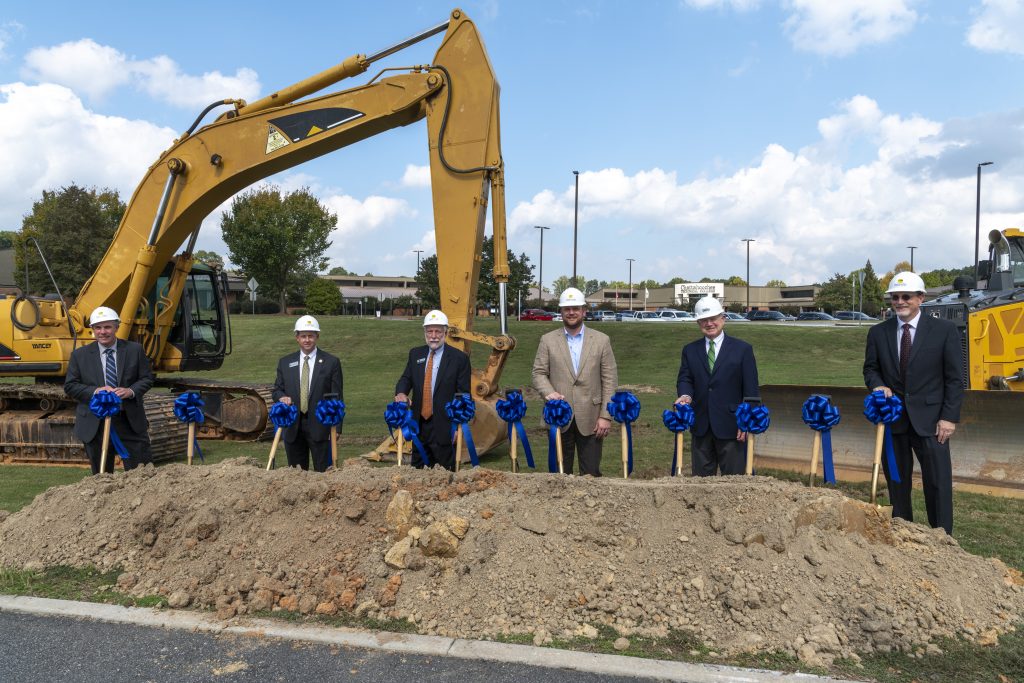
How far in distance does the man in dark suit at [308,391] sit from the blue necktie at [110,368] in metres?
1.51

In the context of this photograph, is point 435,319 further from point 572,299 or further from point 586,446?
point 586,446

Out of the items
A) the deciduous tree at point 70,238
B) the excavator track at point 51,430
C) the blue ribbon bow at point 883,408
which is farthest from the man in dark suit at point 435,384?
the deciduous tree at point 70,238

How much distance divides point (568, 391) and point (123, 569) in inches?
131

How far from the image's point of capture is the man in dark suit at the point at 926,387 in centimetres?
515

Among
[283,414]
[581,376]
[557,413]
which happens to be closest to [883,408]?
[581,376]

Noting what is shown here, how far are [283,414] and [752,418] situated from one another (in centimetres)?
353

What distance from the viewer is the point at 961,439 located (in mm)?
7125

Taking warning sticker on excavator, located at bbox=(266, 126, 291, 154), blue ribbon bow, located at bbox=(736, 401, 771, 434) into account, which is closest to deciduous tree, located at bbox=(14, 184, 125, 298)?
warning sticker on excavator, located at bbox=(266, 126, 291, 154)

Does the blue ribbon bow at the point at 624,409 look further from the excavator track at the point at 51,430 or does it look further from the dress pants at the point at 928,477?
the excavator track at the point at 51,430

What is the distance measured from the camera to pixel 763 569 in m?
4.18

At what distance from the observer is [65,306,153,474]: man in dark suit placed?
6.54m

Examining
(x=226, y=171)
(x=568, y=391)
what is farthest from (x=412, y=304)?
(x=568, y=391)

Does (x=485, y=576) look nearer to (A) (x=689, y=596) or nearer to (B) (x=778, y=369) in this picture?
(A) (x=689, y=596)

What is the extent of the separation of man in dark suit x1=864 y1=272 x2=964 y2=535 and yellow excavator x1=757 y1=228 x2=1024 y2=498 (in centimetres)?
168
